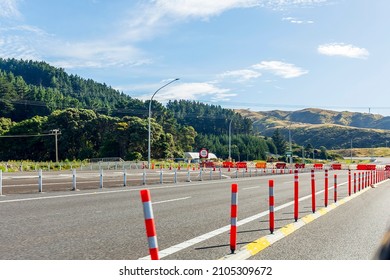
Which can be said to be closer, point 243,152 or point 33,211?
point 33,211

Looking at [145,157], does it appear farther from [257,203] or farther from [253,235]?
[253,235]

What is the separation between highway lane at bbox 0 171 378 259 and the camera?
295 inches

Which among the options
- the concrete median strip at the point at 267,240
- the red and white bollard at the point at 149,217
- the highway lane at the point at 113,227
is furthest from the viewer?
the highway lane at the point at 113,227

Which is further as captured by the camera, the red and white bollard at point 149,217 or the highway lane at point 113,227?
the highway lane at point 113,227

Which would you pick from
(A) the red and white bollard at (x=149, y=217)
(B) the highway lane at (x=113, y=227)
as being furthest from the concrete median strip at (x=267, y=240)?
(A) the red and white bollard at (x=149, y=217)

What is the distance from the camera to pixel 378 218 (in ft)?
40.1

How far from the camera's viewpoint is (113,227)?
10148 mm

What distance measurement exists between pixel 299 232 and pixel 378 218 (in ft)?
11.8

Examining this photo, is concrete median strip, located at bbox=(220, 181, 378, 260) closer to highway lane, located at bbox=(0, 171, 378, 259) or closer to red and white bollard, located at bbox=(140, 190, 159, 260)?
highway lane, located at bbox=(0, 171, 378, 259)

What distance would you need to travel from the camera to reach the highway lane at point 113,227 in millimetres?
7484

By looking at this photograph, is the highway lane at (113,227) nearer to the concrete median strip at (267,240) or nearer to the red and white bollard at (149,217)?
the concrete median strip at (267,240)

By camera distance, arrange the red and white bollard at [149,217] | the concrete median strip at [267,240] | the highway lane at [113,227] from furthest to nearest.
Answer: the highway lane at [113,227] < the concrete median strip at [267,240] < the red and white bollard at [149,217]
